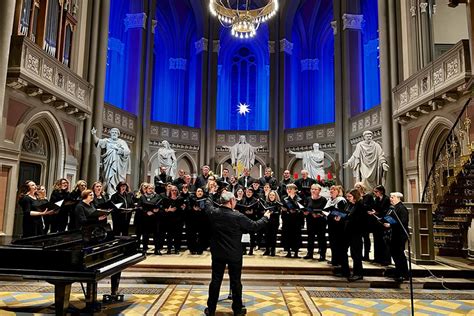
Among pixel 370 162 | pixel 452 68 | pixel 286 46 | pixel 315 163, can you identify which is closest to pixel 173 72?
pixel 286 46

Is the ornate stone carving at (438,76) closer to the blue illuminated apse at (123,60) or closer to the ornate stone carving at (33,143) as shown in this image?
the ornate stone carving at (33,143)

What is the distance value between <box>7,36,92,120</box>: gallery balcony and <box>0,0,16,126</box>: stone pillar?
36 centimetres

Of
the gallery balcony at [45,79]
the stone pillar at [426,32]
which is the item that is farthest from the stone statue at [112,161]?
the stone pillar at [426,32]

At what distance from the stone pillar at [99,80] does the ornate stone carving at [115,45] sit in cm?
500

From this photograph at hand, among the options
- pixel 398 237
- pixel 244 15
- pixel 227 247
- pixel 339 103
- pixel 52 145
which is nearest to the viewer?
pixel 227 247

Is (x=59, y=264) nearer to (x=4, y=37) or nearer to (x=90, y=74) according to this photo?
(x=4, y=37)

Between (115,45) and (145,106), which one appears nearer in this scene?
(145,106)

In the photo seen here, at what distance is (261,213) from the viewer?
7.05m

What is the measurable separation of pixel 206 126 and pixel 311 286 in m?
12.4

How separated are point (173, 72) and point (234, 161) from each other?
22.9 ft

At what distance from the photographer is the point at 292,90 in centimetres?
1830

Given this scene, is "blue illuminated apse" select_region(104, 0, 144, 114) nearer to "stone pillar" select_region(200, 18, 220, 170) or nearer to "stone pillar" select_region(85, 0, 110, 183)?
"stone pillar" select_region(200, 18, 220, 170)

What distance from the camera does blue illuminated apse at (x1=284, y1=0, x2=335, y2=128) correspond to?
18016 millimetres

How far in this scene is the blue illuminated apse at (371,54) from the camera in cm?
1542
